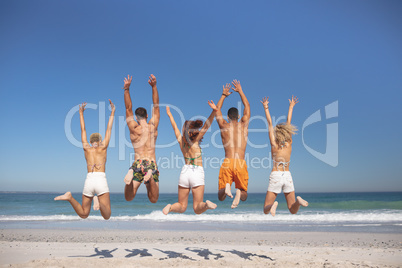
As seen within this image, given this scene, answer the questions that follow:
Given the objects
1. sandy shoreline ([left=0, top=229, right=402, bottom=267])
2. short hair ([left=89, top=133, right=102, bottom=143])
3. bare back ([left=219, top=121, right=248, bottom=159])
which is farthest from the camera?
sandy shoreline ([left=0, top=229, right=402, bottom=267])

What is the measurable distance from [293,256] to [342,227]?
9404 millimetres

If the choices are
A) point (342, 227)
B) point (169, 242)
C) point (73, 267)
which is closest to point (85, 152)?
point (73, 267)

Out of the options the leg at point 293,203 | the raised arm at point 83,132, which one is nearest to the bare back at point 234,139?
the leg at point 293,203

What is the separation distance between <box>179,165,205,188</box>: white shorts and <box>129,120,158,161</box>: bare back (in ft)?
3.05

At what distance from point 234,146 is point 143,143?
95.2 inches

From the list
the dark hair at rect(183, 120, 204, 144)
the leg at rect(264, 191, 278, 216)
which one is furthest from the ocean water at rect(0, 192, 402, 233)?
the dark hair at rect(183, 120, 204, 144)

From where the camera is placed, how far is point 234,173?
8.57m

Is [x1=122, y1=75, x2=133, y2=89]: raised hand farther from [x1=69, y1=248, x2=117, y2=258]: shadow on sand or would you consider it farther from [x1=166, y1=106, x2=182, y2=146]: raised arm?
[x1=69, y1=248, x2=117, y2=258]: shadow on sand

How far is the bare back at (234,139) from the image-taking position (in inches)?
343

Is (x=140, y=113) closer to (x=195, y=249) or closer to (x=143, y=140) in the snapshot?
(x=143, y=140)

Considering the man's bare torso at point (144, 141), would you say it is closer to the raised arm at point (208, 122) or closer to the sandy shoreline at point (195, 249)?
the raised arm at point (208, 122)

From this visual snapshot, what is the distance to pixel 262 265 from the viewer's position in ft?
33.6

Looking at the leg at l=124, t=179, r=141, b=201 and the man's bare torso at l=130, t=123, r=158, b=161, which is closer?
the leg at l=124, t=179, r=141, b=201

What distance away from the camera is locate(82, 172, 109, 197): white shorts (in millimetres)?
8344
